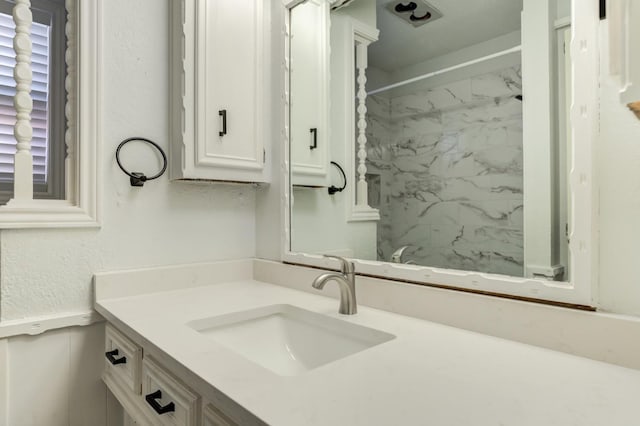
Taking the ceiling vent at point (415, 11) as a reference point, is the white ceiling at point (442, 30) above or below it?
below

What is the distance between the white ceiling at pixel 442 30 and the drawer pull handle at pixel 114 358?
1.13m

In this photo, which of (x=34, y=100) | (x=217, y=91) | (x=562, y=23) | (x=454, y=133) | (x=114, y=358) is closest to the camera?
(x=562, y=23)

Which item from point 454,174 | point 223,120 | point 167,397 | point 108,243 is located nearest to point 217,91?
point 223,120

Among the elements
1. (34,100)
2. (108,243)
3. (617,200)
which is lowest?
(108,243)

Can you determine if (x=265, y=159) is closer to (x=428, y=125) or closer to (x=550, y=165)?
(x=428, y=125)

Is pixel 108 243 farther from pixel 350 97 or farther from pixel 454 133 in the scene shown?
pixel 454 133

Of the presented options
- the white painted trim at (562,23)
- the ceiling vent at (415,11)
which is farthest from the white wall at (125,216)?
the white painted trim at (562,23)

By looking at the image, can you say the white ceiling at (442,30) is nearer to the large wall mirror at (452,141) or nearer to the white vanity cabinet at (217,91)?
the large wall mirror at (452,141)

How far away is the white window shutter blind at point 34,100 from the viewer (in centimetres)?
138

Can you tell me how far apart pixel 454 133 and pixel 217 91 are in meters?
0.82

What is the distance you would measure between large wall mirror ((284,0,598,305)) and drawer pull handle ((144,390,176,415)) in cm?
61

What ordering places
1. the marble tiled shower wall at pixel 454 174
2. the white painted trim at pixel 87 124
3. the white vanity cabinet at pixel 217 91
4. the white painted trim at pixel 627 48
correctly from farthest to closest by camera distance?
the white vanity cabinet at pixel 217 91, the white painted trim at pixel 87 124, the marble tiled shower wall at pixel 454 174, the white painted trim at pixel 627 48

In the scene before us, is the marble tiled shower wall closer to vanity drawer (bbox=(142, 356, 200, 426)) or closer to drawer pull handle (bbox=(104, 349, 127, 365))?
vanity drawer (bbox=(142, 356, 200, 426))

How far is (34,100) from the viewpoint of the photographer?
1.42 metres
